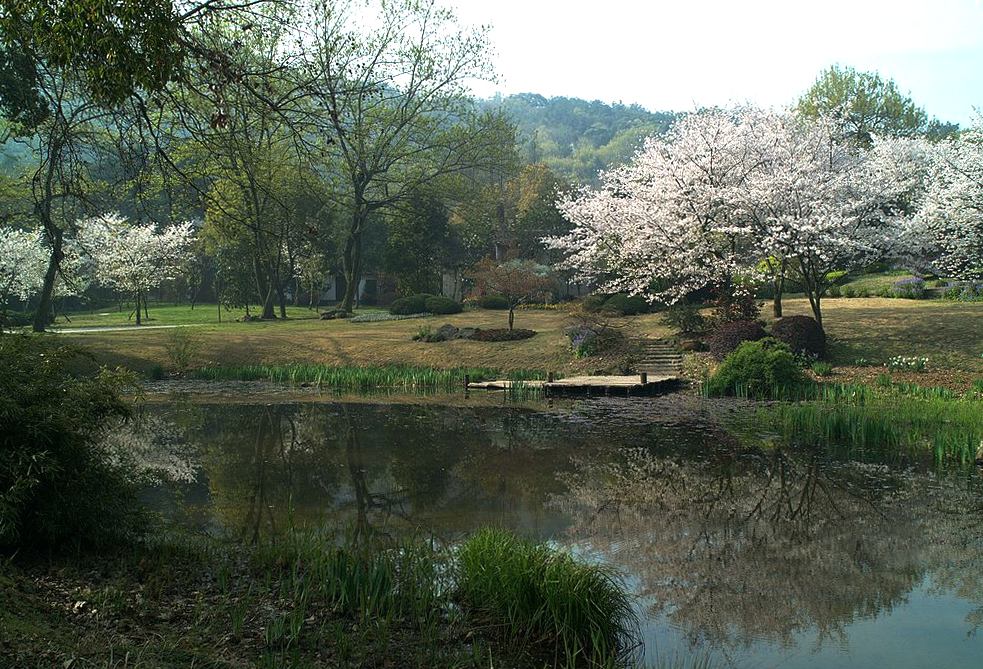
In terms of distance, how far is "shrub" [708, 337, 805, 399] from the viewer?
20.9 meters

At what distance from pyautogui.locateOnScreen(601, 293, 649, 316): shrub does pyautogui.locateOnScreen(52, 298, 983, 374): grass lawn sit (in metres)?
1.15

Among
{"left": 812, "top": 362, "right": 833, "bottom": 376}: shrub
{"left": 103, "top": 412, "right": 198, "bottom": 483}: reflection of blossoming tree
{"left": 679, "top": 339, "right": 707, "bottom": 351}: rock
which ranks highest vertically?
{"left": 679, "top": 339, "right": 707, "bottom": 351}: rock

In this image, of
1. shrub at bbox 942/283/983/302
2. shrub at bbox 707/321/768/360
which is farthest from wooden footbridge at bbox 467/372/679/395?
shrub at bbox 942/283/983/302

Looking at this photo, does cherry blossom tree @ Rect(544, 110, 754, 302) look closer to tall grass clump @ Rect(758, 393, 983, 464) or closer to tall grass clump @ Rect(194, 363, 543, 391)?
tall grass clump @ Rect(194, 363, 543, 391)

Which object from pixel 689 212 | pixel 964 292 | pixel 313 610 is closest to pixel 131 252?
pixel 689 212

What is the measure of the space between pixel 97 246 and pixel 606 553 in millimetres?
41783

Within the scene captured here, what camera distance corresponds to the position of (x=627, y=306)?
33906 millimetres

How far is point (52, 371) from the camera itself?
7.76 metres

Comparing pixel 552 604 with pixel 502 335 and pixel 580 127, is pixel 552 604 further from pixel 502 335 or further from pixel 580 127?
pixel 580 127

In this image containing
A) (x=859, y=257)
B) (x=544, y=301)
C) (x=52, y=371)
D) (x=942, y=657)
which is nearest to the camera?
(x=942, y=657)

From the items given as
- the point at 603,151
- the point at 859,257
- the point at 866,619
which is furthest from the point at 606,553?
the point at 603,151

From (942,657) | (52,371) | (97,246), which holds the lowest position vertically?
(942,657)

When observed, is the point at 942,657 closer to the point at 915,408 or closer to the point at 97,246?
the point at 915,408

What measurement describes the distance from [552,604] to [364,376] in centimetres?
1864
